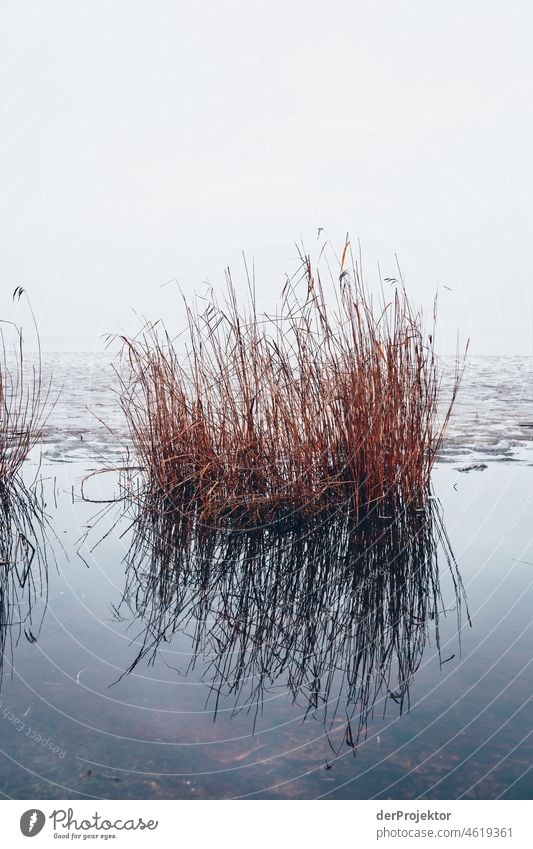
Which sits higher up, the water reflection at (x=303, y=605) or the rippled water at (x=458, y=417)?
the rippled water at (x=458, y=417)

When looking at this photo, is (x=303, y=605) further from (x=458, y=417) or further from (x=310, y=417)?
(x=458, y=417)

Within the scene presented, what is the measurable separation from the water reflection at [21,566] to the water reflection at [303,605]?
36cm

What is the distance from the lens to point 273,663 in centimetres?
226

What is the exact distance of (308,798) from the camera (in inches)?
64.8

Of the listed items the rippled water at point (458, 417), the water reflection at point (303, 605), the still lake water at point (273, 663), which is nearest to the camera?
the still lake water at point (273, 663)

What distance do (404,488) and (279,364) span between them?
943 millimetres

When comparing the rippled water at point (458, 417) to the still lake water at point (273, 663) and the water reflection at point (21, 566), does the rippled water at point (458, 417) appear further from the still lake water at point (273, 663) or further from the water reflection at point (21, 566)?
the still lake water at point (273, 663)

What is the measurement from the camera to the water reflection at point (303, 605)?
2.14m

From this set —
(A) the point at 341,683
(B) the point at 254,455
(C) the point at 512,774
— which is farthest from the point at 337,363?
(C) the point at 512,774

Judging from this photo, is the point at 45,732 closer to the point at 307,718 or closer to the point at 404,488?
the point at 307,718
